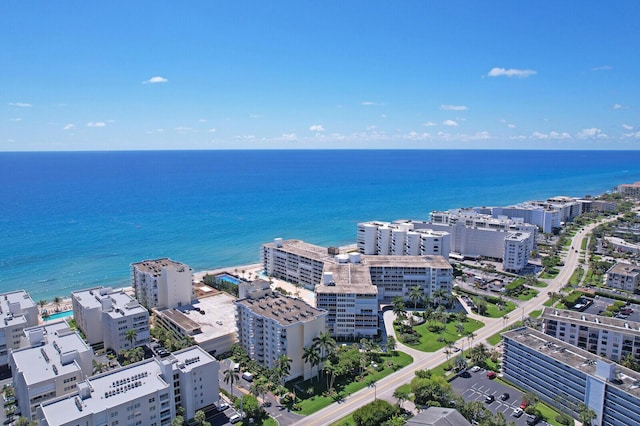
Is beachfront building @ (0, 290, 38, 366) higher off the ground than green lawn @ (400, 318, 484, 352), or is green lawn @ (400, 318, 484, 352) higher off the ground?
beachfront building @ (0, 290, 38, 366)

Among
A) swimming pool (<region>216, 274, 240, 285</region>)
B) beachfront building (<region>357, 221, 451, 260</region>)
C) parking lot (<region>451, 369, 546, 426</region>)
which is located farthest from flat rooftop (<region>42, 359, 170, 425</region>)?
beachfront building (<region>357, 221, 451, 260</region>)

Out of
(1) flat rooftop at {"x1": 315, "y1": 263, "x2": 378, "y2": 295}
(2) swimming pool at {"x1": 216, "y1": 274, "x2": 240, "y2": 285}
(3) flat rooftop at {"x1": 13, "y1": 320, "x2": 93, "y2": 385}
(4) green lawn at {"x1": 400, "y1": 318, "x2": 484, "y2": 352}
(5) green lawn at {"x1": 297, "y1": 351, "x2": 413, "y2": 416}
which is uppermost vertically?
(1) flat rooftop at {"x1": 315, "y1": 263, "x2": 378, "y2": 295}

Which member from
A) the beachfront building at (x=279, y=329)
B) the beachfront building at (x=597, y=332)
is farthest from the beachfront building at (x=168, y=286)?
the beachfront building at (x=597, y=332)

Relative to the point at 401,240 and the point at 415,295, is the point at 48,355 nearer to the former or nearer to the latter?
the point at 415,295

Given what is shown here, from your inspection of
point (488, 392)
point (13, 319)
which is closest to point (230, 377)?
point (488, 392)

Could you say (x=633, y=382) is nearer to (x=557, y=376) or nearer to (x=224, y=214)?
(x=557, y=376)

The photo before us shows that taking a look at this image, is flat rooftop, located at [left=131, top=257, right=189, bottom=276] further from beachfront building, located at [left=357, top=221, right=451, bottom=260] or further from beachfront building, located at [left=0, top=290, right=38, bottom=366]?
beachfront building, located at [left=357, top=221, right=451, bottom=260]

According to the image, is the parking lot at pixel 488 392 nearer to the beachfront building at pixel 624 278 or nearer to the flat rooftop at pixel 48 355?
the flat rooftop at pixel 48 355
